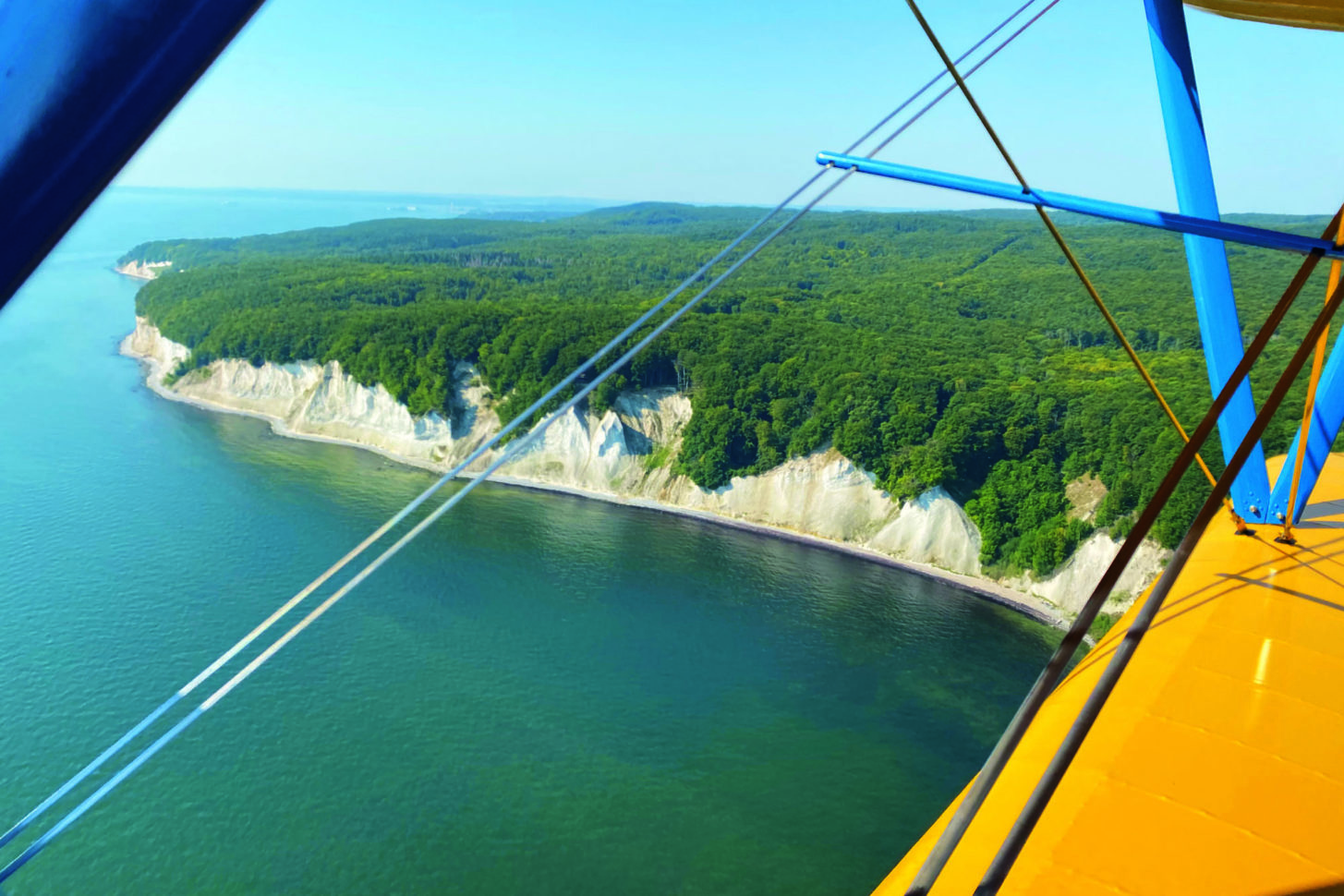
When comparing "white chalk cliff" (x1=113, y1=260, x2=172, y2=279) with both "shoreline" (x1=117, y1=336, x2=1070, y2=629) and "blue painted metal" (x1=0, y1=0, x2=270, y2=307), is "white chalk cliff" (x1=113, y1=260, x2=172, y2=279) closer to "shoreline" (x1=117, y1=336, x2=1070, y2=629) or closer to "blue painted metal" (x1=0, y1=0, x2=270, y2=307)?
"shoreline" (x1=117, y1=336, x2=1070, y2=629)

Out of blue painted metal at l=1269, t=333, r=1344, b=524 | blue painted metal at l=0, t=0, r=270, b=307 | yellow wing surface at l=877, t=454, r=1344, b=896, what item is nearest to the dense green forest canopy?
blue painted metal at l=1269, t=333, r=1344, b=524

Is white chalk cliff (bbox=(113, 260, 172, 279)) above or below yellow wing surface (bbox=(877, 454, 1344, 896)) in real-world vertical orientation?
below

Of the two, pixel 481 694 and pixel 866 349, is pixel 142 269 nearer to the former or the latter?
pixel 866 349

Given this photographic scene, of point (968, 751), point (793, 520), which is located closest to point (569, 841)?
→ point (968, 751)

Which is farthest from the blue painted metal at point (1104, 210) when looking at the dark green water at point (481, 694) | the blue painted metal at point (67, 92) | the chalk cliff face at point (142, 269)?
the chalk cliff face at point (142, 269)

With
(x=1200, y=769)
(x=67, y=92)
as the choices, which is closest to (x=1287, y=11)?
(x=1200, y=769)

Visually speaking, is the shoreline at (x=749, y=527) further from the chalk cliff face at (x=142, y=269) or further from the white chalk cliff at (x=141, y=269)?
the white chalk cliff at (x=141, y=269)
